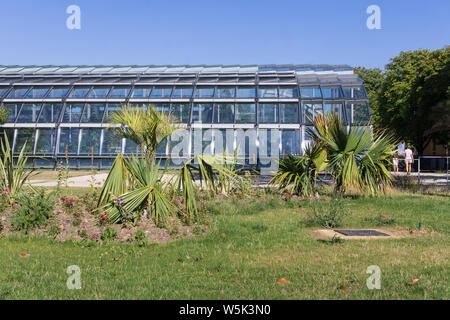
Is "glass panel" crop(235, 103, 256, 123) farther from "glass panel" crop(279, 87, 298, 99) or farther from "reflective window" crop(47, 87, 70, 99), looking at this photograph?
"reflective window" crop(47, 87, 70, 99)

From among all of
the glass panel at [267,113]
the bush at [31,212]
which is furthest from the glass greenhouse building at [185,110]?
the bush at [31,212]

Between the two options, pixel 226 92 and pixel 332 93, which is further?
pixel 226 92

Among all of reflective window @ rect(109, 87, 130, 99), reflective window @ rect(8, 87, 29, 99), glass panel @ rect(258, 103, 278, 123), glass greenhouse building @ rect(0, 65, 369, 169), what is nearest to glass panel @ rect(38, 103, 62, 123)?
glass greenhouse building @ rect(0, 65, 369, 169)

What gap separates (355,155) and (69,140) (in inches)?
779

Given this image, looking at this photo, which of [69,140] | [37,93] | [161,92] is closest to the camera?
[69,140]

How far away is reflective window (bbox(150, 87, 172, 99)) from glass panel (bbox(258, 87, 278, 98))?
20.5ft

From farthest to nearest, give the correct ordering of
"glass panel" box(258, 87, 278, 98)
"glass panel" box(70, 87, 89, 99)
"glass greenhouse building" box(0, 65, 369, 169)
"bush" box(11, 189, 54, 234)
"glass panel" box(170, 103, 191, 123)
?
1. "glass panel" box(70, 87, 89, 99)
2. "glass panel" box(258, 87, 278, 98)
3. "glass panel" box(170, 103, 191, 123)
4. "glass greenhouse building" box(0, 65, 369, 169)
5. "bush" box(11, 189, 54, 234)

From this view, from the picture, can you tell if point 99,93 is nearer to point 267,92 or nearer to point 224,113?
point 224,113

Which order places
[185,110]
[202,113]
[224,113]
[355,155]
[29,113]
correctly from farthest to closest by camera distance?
Answer: [29,113], [185,110], [202,113], [224,113], [355,155]

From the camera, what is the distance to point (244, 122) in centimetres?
2486

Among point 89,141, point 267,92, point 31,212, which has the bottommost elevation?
point 31,212

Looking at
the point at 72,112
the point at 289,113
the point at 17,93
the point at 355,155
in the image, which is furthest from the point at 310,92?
the point at 17,93

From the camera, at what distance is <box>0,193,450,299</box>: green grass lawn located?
12.6ft

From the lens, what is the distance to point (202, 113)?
25.5 metres
